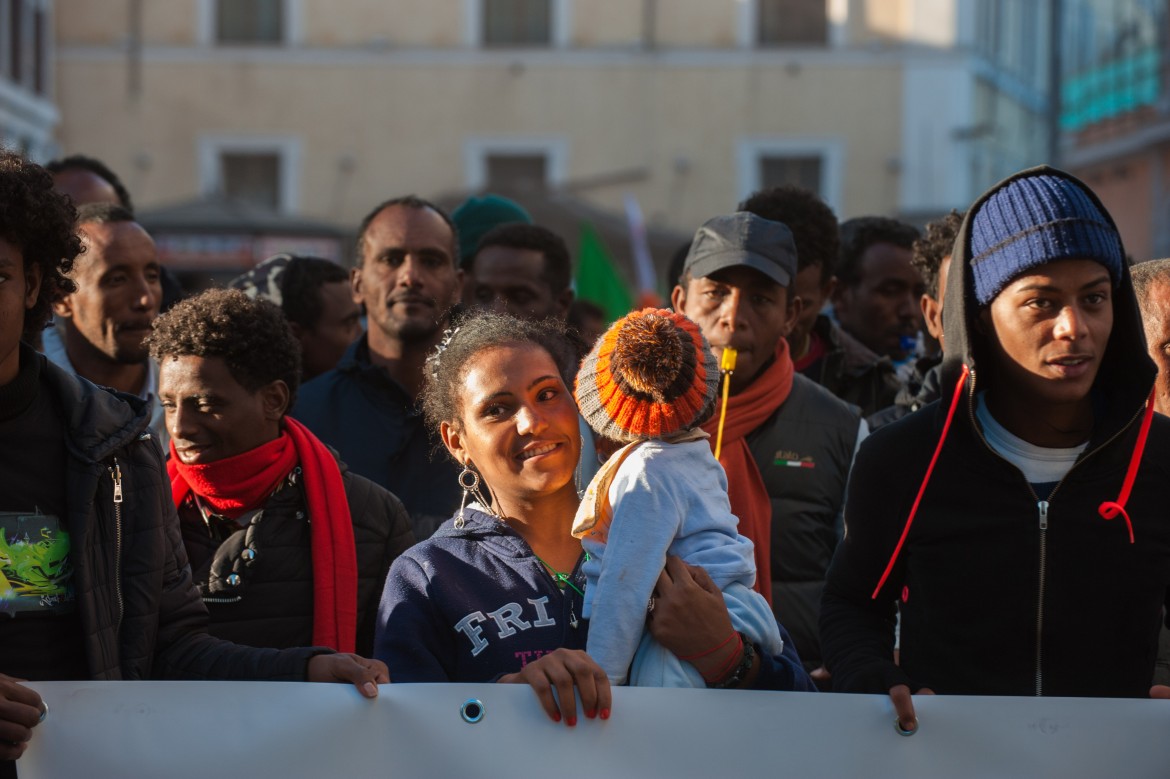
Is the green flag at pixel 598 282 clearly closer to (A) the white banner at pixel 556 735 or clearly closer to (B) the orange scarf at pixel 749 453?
(B) the orange scarf at pixel 749 453

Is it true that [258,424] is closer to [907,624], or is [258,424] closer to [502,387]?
[502,387]

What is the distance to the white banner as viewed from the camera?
3316 millimetres

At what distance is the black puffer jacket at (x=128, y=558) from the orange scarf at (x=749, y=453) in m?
1.54

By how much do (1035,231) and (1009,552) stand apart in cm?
64

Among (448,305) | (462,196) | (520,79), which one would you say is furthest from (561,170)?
(448,305)

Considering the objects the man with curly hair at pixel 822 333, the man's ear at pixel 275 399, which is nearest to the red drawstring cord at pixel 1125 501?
the man's ear at pixel 275 399

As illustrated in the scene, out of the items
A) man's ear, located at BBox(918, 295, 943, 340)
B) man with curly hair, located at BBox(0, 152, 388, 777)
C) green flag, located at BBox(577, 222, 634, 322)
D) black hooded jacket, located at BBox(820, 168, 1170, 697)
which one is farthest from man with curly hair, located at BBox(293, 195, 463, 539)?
green flag, located at BBox(577, 222, 634, 322)

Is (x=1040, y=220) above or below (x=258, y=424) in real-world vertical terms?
above

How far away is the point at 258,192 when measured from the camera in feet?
101

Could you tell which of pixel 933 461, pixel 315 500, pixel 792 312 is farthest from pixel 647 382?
pixel 792 312

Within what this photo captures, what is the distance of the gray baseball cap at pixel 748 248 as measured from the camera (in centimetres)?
498

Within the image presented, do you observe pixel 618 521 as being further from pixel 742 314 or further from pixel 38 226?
pixel 742 314

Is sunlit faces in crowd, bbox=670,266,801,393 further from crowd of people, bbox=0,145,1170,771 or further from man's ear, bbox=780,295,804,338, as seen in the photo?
crowd of people, bbox=0,145,1170,771

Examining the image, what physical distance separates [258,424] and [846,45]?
26973mm
